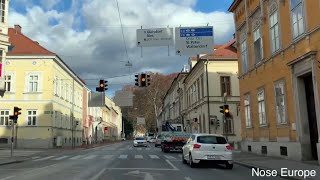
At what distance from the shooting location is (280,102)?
23609 millimetres

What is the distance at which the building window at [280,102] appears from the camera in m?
23.1

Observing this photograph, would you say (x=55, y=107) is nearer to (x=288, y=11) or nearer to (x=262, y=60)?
(x=262, y=60)

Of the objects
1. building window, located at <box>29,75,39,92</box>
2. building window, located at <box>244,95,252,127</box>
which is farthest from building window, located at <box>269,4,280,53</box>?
building window, located at <box>29,75,39,92</box>

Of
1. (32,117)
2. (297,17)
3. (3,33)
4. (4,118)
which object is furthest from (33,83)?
(297,17)

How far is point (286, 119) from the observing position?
2264cm

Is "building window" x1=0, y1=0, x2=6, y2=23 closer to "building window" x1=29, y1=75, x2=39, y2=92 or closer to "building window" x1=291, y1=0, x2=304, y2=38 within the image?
"building window" x1=29, y1=75, x2=39, y2=92

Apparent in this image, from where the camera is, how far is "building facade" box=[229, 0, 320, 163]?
1970 centimetres

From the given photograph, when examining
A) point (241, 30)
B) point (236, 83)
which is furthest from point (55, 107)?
point (241, 30)

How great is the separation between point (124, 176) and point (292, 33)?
1219 cm

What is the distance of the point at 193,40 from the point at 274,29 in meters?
4.90

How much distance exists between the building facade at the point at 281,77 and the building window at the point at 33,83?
90.5ft

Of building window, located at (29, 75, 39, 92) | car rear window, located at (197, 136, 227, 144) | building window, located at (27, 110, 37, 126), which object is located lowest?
car rear window, located at (197, 136, 227, 144)

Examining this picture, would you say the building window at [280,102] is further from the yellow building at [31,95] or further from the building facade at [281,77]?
the yellow building at [31,95]

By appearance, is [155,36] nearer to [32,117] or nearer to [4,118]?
[32,117]
